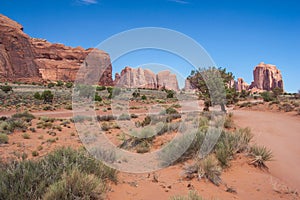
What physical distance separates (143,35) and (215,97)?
12230 mm

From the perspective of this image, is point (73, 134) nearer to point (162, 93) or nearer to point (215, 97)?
point (215, 97)

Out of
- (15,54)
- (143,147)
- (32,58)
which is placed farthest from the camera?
(32,58)

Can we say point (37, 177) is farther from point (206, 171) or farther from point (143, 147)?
point (143, 147)

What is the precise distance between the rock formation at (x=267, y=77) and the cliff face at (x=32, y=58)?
328 ft

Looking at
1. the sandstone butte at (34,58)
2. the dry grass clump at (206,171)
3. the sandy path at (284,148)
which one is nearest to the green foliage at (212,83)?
the sandy path at (284,148)

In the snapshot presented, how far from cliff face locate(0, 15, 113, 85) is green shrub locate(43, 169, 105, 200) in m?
68.9

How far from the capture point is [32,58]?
90000 millimetres

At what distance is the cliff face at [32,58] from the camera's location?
81.2m

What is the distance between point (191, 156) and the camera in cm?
738

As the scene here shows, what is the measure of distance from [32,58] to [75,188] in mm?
99776

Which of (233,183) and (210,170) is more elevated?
(210,170)

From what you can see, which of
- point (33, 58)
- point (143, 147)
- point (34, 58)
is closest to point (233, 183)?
point (143, 147)

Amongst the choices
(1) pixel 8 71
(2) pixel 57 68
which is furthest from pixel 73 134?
(2) pixel 57 68

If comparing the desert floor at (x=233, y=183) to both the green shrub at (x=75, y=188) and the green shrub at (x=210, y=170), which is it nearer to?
the green shrub at (x=210, y=170)
